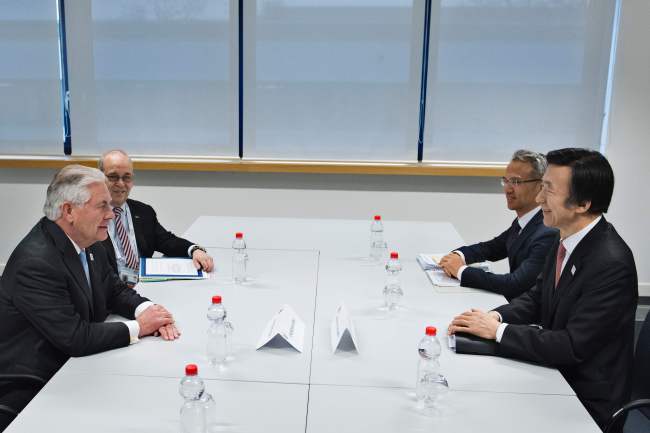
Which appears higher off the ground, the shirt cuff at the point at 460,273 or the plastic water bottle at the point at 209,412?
the shirt cuff at the point at 460,273

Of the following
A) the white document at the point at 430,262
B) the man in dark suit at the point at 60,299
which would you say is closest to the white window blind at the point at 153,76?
the white document at the point at 430,262

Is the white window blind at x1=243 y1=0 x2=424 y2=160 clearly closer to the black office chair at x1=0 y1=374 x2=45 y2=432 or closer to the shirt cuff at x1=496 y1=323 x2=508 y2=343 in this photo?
the shirt cuff at x1=496 y1=323 x2=508 y2=343

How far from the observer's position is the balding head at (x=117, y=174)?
3312 mm

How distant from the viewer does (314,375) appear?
1.96 m

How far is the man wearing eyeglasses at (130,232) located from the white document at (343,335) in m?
1.01

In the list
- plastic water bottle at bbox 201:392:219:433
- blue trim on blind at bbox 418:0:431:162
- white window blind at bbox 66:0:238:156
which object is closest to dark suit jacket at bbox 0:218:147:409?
plastic water bottle at bbox 201:392:219:433

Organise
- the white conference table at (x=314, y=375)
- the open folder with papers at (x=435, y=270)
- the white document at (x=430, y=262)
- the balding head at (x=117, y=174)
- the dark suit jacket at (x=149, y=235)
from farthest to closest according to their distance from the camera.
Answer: the dark suit jacket at (x=149, y=235)
the balding head at (x=117, y=174)
the white document at (x=430, y=262)
the open folder with papers at (x=435, y=270)
the white conference table at (x=314, y=375)

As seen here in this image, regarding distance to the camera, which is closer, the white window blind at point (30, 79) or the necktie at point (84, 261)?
the necktie at point (84, 261)

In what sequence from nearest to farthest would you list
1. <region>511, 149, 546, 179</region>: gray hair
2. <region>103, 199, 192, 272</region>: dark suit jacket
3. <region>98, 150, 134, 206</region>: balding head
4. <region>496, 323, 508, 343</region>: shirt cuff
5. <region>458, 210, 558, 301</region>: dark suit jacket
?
<region>496, 323, 508, 343</region>: shirt cuff → <region>458, 210, 558, 301</region>: dark suit jacket → <region>511, 149, 546, 179</region>: gray hair → <region>98, 150, 134, 206</region>: balding head → <region>103, 199, 192, 272</region>: dark suit jacket

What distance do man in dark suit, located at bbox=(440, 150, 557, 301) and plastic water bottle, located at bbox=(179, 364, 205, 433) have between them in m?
1.62

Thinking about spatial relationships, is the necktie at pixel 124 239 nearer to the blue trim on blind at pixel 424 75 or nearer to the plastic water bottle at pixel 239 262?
the plastic water bottle at pixel 239 262

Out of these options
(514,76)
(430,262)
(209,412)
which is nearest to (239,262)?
(430,262)

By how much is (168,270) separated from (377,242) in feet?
3.86

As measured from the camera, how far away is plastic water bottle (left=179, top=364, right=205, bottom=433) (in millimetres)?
1593
